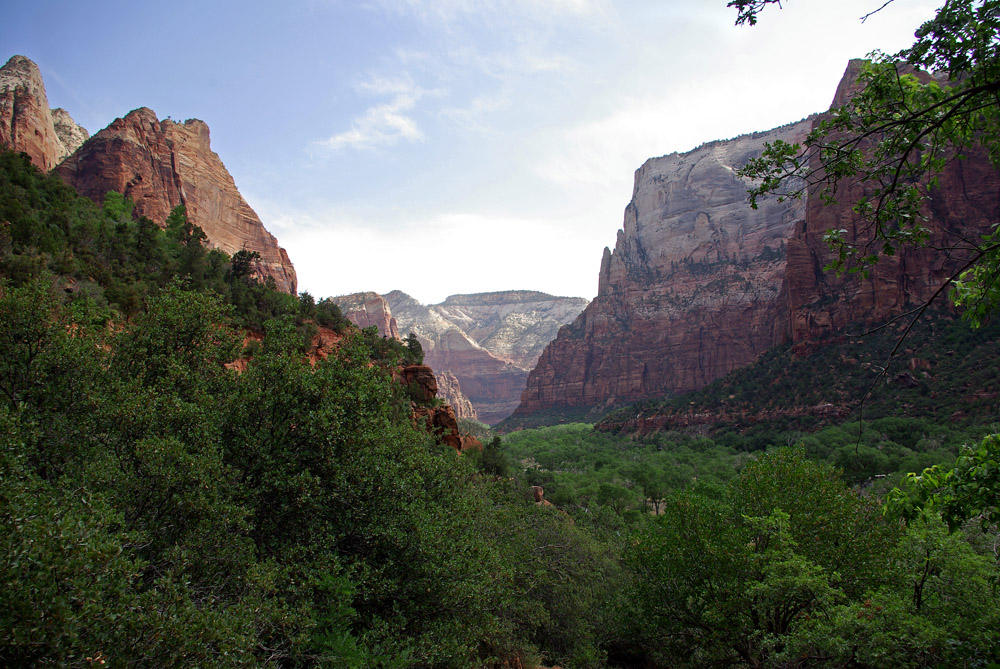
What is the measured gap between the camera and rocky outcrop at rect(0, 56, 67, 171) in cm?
4875

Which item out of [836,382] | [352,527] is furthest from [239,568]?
[836,382]

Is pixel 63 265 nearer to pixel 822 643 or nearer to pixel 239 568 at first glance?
pixel 239 568

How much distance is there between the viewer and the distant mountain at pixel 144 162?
51.2 m

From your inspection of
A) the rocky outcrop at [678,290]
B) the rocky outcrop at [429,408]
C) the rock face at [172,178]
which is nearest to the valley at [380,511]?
the rocky outcrop at [429,408]

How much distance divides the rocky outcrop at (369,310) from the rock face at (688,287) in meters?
61.2

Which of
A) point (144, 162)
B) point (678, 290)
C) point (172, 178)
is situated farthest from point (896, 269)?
point (144, 162)

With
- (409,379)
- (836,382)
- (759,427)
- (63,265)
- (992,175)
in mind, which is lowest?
(759,427)

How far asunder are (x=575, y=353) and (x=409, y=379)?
115 m

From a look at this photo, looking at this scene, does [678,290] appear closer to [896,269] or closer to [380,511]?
[896,269]

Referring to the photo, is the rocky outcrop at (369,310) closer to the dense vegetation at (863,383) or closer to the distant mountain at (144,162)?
the distant mountain at (144,162)

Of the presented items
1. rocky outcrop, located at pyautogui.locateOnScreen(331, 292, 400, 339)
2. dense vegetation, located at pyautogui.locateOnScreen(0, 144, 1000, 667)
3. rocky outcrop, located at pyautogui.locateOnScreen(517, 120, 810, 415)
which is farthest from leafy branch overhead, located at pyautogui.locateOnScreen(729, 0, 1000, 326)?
rocky outcrop, located at pyautogui.locateOnScreen(331, 292, 400, 339)

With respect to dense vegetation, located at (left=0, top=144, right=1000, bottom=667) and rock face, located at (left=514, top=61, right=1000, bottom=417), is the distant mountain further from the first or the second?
rock face, located at (left=514, top=61, right=1000, bottom=417)

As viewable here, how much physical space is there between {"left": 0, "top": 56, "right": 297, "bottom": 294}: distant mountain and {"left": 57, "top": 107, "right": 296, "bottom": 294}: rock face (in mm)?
82

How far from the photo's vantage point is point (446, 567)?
9.11 meters
